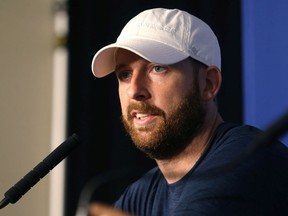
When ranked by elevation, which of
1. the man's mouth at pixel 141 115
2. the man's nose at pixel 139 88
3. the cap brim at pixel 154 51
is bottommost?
the man's mouth at pixel 141 115

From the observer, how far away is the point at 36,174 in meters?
0.85

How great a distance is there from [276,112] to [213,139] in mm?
521

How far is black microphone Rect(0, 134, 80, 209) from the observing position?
831mm

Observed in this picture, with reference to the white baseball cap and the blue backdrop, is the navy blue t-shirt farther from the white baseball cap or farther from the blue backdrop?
the blue backdrop

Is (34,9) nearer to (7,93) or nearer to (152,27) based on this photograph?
(7,93)

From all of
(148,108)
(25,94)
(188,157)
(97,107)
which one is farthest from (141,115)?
(25,94)

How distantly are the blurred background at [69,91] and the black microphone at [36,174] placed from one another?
1034 millimetres

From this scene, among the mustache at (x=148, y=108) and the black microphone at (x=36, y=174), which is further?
the mustache at (x=148, y=108)

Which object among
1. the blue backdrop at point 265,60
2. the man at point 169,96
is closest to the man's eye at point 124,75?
the man at point 169,96

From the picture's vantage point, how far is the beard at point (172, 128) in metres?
1.14

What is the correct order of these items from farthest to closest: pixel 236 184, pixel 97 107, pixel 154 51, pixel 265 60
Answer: pixel 97 107
pixel 265 60
pixel 154 51
pixel 236 184

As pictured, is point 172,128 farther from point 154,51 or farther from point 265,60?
point 265,60

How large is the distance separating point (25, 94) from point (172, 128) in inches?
43.3

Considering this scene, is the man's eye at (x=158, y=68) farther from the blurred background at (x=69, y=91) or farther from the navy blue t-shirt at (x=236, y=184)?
the blurred background at (x=69, y=91)
